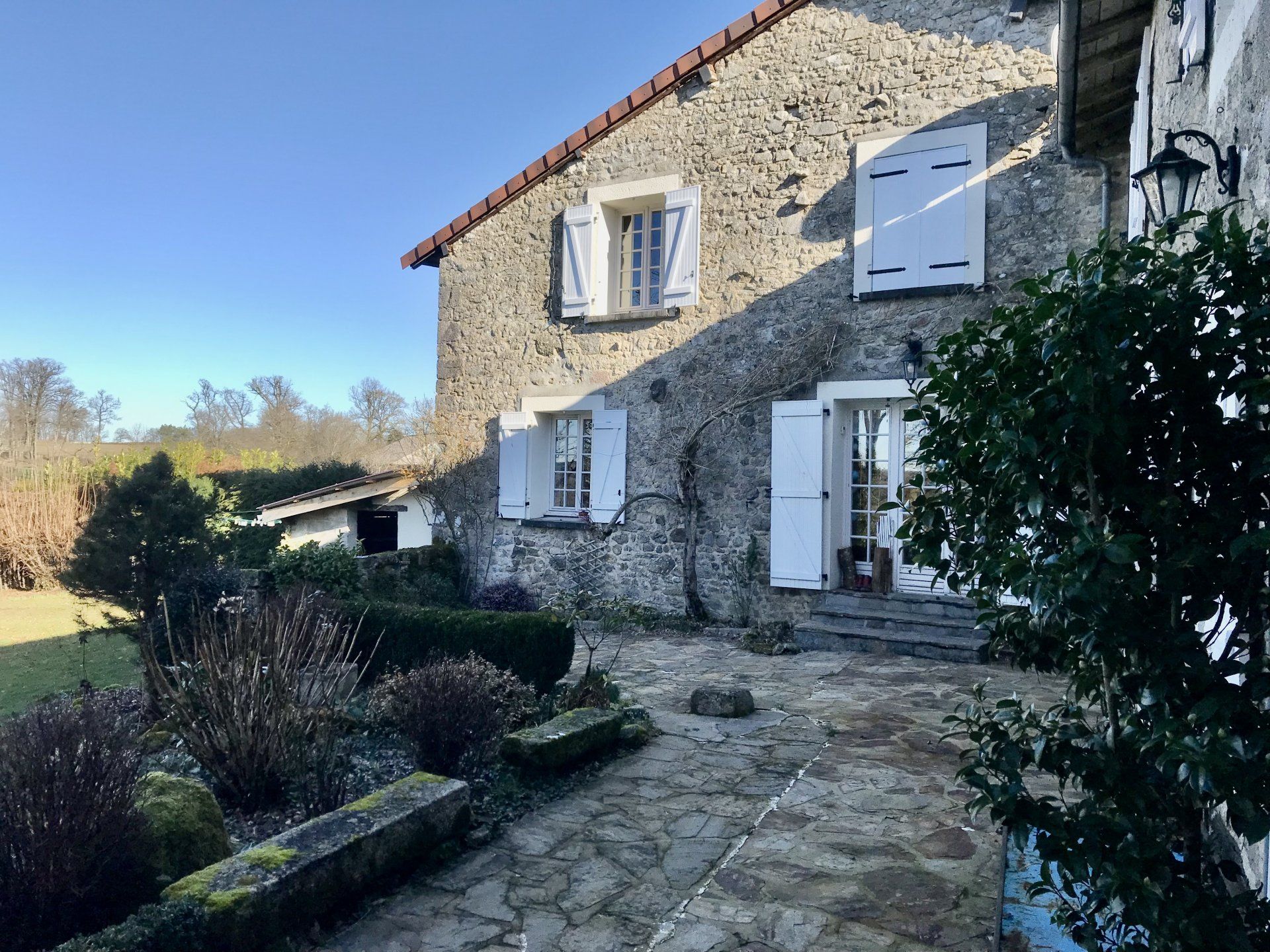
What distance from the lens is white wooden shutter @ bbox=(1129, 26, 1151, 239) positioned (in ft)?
15.9

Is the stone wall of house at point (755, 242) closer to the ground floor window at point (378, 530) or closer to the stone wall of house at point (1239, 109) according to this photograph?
the ground floor window at point (378, 530)

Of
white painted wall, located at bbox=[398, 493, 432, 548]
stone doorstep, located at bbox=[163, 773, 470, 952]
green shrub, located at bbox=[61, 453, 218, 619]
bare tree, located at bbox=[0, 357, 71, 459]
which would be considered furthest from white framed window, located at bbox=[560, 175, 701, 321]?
bare tree, located at bbox=[0, 357, 71, 459]

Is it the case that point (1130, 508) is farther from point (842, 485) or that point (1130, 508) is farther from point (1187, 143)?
point (842, 485)

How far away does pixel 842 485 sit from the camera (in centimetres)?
845

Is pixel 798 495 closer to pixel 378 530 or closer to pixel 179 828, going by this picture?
pixel 179 828

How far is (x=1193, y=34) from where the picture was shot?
324 cm

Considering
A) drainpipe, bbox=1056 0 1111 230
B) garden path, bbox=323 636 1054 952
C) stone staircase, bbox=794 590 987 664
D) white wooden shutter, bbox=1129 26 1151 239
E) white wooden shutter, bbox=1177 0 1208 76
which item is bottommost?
garden path, bbox=323 636 1054 952

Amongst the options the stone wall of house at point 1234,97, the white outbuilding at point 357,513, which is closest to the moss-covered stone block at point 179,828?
the stone wall of house at point 1234,97

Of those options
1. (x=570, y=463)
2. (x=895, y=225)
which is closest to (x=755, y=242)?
(x=895, y=225)

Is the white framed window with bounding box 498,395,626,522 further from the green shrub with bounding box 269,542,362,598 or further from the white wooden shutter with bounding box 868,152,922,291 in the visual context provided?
the white wooden shutter with bounding box 868,152,922,291

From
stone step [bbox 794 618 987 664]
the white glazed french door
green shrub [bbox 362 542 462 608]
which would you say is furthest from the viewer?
green shrub [bbox 362 542 462 608]

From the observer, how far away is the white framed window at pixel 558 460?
961 centimetres

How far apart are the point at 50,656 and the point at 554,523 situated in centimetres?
534

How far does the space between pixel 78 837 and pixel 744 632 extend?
659 centimetres
